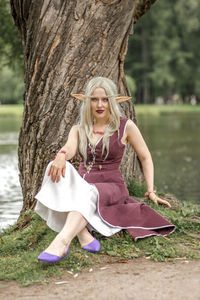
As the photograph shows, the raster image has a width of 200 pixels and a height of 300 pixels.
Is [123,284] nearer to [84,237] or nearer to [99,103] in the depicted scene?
[84,237]

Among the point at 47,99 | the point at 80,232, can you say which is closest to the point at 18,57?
the point at 47,99

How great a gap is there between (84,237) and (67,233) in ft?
0.96

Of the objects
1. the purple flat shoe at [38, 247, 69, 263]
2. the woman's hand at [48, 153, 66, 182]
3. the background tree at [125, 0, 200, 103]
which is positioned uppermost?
the background tree at [125, 0, 200, 103]

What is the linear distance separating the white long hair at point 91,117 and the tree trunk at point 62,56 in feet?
2.79

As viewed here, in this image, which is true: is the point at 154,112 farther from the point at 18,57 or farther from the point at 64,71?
the point at 64,71

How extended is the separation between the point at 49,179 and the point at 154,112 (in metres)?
34.9

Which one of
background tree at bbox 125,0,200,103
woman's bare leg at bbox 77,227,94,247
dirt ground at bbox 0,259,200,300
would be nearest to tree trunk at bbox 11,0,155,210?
woman's bare leg at bbox 77,227,94,247

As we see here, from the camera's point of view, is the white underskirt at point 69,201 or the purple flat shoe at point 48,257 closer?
the purple flat shoe at point 48,257

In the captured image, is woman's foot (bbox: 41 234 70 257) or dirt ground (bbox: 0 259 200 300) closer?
dirt ground (bbox: 0 259 200 300)

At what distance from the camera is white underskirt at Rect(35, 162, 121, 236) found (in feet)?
12.5

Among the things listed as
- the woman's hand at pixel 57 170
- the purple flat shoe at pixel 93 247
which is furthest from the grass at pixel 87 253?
the woman's hand at pixel 57 170

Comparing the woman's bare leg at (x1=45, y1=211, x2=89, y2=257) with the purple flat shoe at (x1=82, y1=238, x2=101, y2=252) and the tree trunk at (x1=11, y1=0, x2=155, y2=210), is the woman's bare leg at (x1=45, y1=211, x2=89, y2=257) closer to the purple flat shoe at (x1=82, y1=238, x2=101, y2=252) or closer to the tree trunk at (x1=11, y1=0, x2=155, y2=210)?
the purple flat shoe at (x1=82, y1=238, x2=101, y2=252)

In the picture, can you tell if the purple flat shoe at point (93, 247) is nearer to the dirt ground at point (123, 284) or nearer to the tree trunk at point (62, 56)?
the dirt ground at point (123, 284)

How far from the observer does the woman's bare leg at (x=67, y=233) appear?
3531 millimetres
